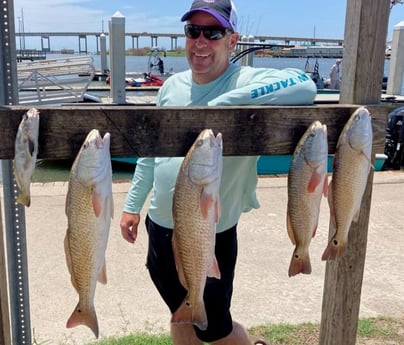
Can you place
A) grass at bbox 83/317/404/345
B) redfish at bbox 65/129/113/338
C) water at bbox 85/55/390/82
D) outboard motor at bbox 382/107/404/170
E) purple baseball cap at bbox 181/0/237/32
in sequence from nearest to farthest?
redfish at bbox 65/129/113/338 < purple baseball cap at bbox 181/0/237/32 < grass at bbox 83/317/404/345 < outboard motor at bbox 382/107/404/170 < water at bbox 85/55/390/82

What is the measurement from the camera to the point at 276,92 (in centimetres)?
182

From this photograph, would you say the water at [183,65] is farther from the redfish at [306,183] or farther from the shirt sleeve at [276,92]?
the redfish at [306,183]

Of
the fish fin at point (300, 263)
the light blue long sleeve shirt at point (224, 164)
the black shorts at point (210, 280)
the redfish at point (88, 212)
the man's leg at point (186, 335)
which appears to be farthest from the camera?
the man's leg at point (186, 335)

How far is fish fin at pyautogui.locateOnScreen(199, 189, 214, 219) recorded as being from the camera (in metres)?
1.49

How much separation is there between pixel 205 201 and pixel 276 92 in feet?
1.89

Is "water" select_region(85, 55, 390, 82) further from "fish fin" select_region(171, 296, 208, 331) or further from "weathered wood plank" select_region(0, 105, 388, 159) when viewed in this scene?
"fish fin" select_region(171, 296, 208, 331)

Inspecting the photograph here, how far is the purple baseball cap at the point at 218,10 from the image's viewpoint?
2.06 m

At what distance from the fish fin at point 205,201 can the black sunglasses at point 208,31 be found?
93 cm

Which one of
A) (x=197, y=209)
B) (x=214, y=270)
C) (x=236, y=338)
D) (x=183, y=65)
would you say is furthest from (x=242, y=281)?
(x=183, y=65)

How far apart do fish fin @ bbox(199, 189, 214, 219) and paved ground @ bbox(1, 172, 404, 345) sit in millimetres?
2025

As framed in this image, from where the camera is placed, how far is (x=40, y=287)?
3762mm

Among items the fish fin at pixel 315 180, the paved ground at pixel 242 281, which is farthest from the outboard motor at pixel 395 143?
the fish fin at pixel 315 180

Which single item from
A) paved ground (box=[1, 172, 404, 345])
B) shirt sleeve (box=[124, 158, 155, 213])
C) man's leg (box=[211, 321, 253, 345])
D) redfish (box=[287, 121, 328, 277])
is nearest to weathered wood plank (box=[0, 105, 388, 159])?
redfish (box=[287, 121, 328, 277])

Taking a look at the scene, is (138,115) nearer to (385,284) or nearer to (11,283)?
(11,283)
